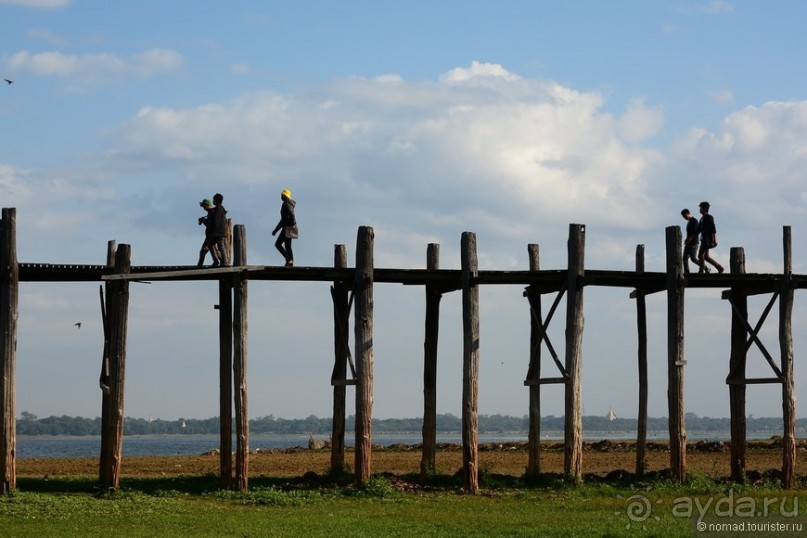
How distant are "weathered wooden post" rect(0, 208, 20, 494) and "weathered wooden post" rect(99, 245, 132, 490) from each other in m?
1.70

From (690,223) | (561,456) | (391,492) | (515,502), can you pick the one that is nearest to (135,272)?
(391,492)

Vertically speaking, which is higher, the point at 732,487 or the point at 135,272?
the point at 135,272

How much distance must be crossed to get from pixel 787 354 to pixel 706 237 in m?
3.04

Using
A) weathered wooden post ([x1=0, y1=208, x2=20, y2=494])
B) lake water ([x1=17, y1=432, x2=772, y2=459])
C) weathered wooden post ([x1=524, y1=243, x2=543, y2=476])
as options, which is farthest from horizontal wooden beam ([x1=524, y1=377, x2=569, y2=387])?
lake water ([x1=17, y1=432, x2=772, y2=459])

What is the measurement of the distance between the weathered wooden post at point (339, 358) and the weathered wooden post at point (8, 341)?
21.8 feet

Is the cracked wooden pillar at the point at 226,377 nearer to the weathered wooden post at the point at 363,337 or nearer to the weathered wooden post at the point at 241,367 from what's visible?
the weathered wooden post at the point at 241,367

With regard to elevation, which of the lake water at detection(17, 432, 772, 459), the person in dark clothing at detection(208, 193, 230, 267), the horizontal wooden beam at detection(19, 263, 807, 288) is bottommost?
the lake water at detection(17, 432, 772, 459)

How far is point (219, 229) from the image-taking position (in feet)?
81.9

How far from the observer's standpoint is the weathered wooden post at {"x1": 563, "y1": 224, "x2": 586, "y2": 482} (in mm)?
25438

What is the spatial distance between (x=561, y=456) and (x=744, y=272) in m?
13.1

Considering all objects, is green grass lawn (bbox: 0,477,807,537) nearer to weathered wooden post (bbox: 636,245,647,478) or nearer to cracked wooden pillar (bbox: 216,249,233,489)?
cracked wooden pillar (bbox: 216,249,233,489)

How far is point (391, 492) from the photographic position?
947 inches

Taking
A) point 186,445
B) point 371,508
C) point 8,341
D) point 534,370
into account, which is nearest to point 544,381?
point 534,370

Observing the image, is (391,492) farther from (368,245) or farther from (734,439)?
(734,439)
